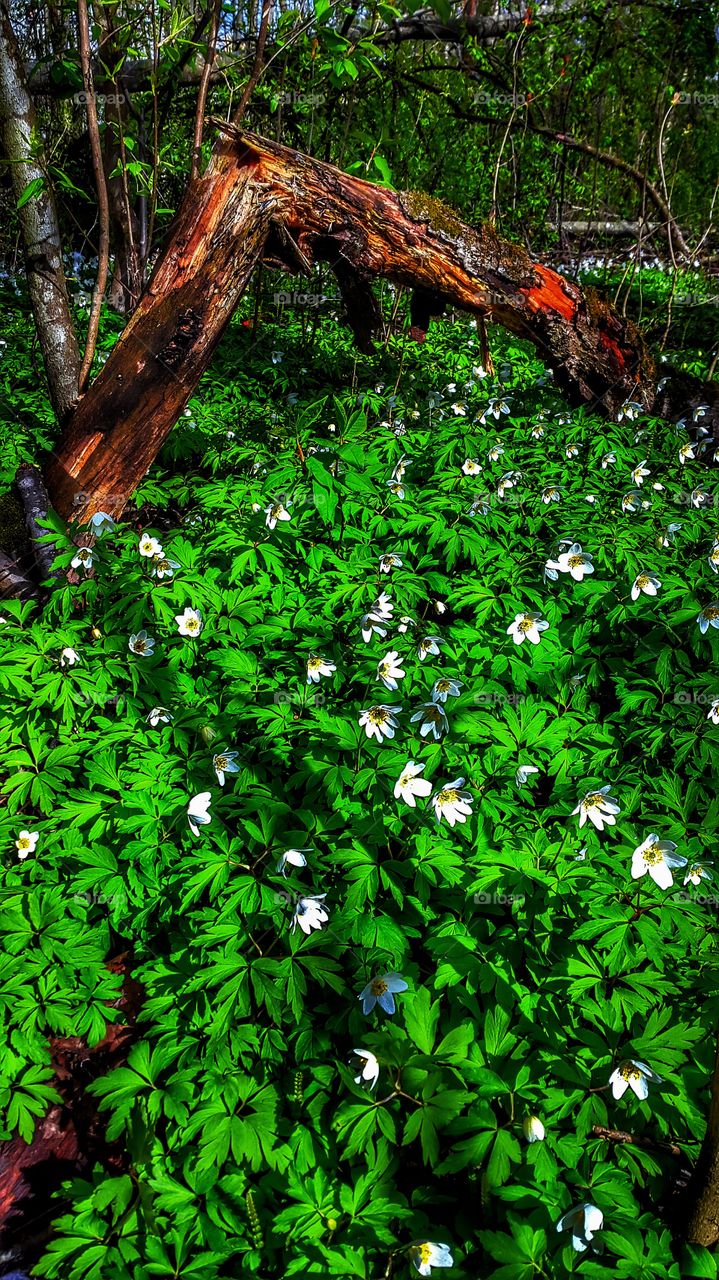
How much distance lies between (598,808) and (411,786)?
2.05ft

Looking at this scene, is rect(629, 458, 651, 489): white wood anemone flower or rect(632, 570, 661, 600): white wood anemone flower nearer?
rect(632, 570, 661, 600): white wood anemone flower

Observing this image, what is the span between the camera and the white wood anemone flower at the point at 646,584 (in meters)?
3.24

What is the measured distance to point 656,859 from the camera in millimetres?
2125

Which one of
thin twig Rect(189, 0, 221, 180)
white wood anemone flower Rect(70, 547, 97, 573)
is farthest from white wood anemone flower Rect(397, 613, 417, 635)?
thin twig Rect(189, 0, 221, 180)

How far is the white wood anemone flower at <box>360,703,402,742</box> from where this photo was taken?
8.52 ft

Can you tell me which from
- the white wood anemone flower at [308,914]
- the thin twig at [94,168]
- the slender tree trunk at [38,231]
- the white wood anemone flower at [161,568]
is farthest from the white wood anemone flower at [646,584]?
the slender tree trunk at [38,231]

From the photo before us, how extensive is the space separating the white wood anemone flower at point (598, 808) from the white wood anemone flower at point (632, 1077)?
0.73 meters

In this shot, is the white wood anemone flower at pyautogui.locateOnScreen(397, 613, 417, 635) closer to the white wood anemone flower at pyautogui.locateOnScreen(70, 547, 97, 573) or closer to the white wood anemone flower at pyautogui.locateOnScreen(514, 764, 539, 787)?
the white wood anemone flower at pyautogui.locateOnScreen(514, 764, 539, 787)

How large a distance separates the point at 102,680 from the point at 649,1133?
95.2 inches

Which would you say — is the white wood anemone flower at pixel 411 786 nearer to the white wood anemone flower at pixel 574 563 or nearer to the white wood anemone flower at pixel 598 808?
the white wood anemone flower at pixel 598 808

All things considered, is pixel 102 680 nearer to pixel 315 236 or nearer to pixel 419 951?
pixel 419 951

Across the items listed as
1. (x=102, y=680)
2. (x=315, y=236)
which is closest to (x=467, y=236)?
(x=315, y=236)

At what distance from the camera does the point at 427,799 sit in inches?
99.0

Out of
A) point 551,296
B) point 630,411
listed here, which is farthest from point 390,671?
point 551,296
